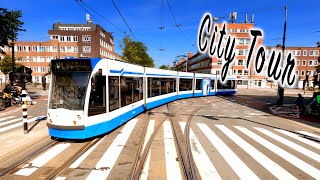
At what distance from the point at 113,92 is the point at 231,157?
528cm

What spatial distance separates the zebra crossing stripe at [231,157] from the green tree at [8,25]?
1984 centimetres

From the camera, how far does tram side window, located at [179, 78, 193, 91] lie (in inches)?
916

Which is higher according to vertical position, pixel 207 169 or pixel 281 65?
pixel 281 65

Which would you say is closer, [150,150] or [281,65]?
[150,150]

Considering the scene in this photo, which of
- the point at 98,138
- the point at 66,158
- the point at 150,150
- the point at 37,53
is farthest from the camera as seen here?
the point at 37,53

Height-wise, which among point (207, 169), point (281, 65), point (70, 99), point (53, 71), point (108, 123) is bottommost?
point (207, 169)

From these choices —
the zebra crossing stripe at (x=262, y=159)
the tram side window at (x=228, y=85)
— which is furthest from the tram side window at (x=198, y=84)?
the zebra crossing stripe at (x=262, y=159)

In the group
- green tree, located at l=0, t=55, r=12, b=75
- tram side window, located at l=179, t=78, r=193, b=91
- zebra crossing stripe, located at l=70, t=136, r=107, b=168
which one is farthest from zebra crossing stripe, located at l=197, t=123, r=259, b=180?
green tree, located at l=0, t=55, r=12, b=75

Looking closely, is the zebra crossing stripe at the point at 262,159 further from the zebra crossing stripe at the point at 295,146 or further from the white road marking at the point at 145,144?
the white road marking at the point at 145,144

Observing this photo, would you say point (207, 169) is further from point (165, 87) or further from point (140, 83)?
point (165, 87)

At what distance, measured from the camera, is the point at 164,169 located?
19.8 ft

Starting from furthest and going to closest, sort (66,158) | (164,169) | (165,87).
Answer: (165,87), (66,158), (164,169)

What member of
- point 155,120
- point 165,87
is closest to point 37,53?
point 165,87

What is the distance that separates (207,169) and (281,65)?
62.8ft
